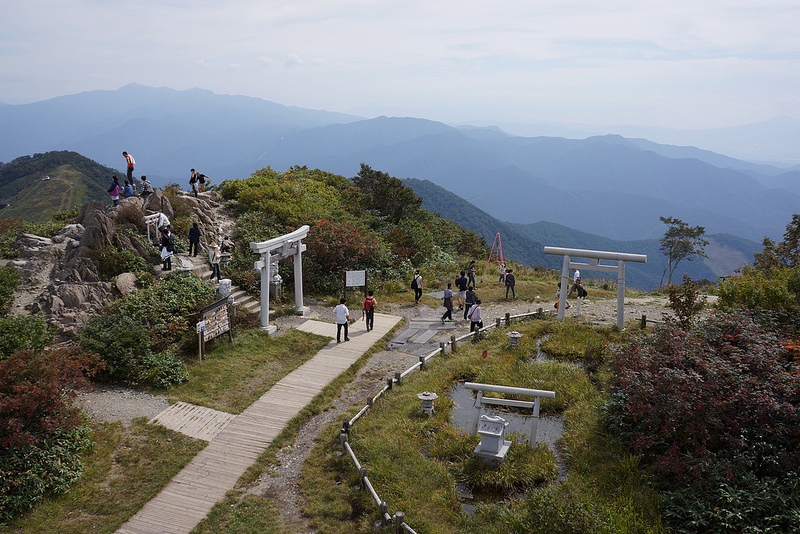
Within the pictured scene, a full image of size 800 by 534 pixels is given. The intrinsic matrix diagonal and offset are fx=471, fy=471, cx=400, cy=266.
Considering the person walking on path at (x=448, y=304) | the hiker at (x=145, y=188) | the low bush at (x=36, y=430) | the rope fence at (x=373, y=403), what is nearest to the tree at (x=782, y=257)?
the rope fence at (x=373, y=403)

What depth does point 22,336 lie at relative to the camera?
34.4 ft

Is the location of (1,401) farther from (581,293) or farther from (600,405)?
(581,293)

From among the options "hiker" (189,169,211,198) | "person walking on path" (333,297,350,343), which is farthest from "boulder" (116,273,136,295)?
"hiker" (189,169,211,198)

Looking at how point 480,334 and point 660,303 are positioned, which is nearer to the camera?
point 480,334

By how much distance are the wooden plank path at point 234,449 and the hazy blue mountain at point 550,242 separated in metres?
102

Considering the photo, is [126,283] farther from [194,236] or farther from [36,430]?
[36,430]

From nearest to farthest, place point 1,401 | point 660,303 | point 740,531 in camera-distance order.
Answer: point 740,531 → point 1,401 → point 660,303

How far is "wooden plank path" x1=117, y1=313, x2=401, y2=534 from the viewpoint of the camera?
812 centimetres

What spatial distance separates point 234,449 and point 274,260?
8.37m

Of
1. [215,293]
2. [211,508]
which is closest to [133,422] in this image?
[211,508]

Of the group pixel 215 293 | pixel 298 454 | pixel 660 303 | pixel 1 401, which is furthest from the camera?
pixel 660 303

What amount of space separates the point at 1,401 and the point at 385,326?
11782mm

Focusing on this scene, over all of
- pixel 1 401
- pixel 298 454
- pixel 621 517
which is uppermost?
pixel 1 401

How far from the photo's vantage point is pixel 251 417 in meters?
11.4
